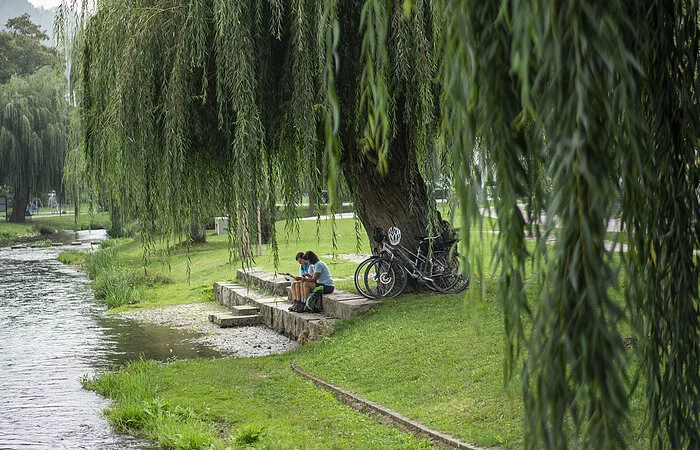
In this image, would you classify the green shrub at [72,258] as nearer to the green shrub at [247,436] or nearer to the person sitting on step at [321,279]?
the person sitting on step at [321,279]

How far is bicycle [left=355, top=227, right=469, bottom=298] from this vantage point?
465 inches

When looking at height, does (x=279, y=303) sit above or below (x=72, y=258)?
below

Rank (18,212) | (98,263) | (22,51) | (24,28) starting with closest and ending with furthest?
1. (98,263)
2. (18,212)
3. (22,51)
4. (24,28)

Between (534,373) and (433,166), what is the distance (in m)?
6.09

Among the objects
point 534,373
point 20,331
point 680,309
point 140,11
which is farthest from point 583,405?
point 20,331

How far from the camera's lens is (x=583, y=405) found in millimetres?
1348

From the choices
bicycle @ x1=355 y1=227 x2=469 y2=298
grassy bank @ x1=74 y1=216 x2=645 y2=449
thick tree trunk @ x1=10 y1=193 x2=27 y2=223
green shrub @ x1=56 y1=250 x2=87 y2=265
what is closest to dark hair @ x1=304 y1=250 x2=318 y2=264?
bicycle @ x1=355 y1=227 x2=469 y2=298

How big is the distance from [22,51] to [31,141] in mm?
21734

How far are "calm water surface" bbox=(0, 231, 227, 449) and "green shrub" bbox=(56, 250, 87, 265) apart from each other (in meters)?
4.63

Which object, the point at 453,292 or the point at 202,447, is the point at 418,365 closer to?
the point at 202,447

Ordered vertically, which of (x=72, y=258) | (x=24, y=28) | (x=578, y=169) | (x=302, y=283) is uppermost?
(x=24, y=28)

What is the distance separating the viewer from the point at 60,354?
12203 mm

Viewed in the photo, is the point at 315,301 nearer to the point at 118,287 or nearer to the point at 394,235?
the point at 394,235

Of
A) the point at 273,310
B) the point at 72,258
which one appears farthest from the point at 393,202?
the point at 72,258
